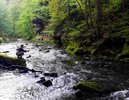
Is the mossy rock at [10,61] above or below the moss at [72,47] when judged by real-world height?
above

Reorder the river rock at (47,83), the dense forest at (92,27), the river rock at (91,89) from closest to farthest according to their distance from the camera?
the river rock at (91,89), the river rock at (47,83), the dense forest at (92,27)

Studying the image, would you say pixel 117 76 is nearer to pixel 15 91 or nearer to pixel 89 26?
pixel 15 91

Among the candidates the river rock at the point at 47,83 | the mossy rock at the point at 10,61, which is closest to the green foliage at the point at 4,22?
the mossy rock at the point at 10,61

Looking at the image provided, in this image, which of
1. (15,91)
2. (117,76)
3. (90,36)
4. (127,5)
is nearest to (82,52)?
(90,36)

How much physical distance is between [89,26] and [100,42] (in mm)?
7235

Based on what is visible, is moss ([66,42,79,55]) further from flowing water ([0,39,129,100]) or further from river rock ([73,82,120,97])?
river rock ([73,82,120,97])

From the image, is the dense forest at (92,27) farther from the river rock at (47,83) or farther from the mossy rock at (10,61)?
the river rock at (47,83)

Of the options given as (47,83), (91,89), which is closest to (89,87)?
(91,89)

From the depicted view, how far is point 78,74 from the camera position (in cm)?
2700

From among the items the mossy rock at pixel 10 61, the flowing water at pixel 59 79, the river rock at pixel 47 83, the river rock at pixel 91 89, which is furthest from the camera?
the mossy rock at pixel 10 61

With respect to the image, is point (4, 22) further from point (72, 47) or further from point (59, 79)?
point (59, 79)

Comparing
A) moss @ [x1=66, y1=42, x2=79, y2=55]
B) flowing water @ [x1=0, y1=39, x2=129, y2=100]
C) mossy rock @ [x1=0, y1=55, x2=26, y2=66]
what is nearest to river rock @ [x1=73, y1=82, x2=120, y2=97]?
flowing water @ [x1=0, y1=39, x2=129, y2=100]

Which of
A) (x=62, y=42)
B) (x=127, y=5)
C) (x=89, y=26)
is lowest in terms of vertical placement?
(x=62, y=42)

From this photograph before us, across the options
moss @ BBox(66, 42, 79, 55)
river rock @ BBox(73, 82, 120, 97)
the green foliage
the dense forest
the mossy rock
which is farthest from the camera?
the green foliage
